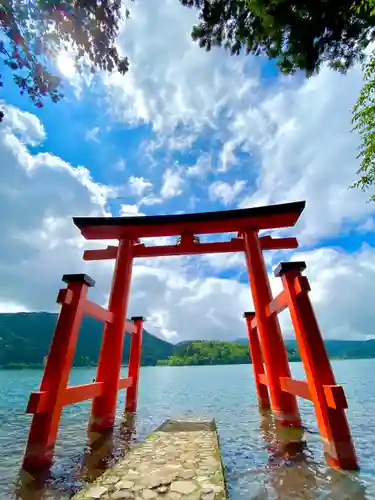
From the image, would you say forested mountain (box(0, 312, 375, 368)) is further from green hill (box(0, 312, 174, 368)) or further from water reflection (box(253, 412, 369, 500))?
water reflection (box(253, 412, 369, 500))

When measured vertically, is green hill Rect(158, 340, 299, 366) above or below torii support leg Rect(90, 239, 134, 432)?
above

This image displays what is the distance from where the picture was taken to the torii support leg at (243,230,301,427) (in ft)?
18.0

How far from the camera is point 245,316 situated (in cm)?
919

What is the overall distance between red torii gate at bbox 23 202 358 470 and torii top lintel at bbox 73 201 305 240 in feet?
0.08

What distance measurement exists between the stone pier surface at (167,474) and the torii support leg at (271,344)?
1597mm

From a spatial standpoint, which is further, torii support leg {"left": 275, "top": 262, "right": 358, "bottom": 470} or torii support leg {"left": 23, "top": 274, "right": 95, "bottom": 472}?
torii support leg {"left": 23, "top": 274, "right": 95, "bottom": 472}

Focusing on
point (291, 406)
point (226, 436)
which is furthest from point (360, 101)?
point (226, 436)

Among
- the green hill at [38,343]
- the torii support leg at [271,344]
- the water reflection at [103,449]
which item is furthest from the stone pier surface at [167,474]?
the green hill at [38,343]

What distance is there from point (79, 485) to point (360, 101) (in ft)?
31.7

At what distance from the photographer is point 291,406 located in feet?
18.0

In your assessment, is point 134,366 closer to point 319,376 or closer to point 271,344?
point 271,344

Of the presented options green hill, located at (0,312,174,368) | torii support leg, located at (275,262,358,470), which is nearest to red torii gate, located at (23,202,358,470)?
torii support leg, located at (275,262,358,470)

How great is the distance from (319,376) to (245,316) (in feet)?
17.6

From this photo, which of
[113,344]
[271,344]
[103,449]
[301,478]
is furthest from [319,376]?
[113,344]
